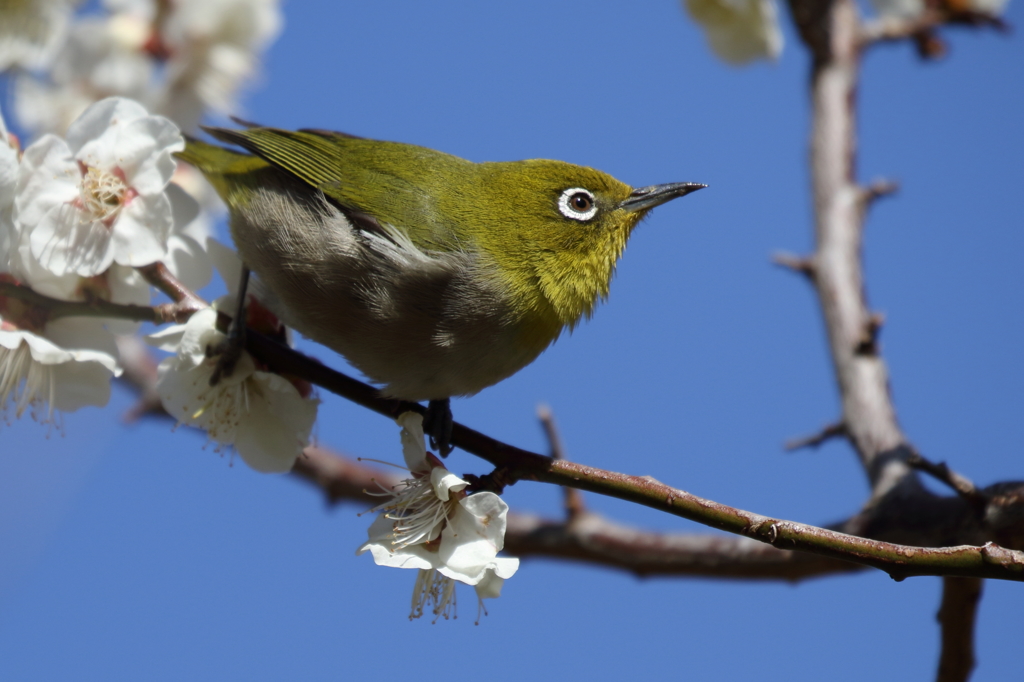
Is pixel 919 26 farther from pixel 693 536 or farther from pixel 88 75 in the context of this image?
pixel 88 75

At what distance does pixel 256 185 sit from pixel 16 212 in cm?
136

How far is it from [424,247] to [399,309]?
0.35 metres

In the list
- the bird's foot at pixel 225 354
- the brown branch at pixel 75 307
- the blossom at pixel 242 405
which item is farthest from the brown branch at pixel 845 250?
the brown branch at pixel 75 307

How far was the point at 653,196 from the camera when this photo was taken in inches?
180

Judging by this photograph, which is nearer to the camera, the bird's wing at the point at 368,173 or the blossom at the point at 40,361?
the blossom at the point at 40,361

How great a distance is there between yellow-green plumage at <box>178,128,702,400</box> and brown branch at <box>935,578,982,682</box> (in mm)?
1945

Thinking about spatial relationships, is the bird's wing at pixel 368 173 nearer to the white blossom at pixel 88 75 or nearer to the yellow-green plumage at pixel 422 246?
the yellow-green plumage at pixel 422 246

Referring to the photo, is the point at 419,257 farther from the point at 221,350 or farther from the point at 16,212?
the point at 16,212

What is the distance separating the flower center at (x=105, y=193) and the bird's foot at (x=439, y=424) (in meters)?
1.52

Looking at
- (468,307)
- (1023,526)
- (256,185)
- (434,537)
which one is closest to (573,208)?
(468,307)

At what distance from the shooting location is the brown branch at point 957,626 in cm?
351

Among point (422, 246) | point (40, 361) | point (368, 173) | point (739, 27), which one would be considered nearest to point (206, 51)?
point (368, 173)

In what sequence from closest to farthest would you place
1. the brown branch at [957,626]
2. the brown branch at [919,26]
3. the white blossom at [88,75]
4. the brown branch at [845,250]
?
the brown branch at [957,626], the brown branch at [845,250], the white blossom at [88,75], the brown branch at [919,26]

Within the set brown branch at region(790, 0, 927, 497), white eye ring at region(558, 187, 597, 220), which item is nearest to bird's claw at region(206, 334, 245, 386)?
white eye ring at region(558, 187, 597, 220)
